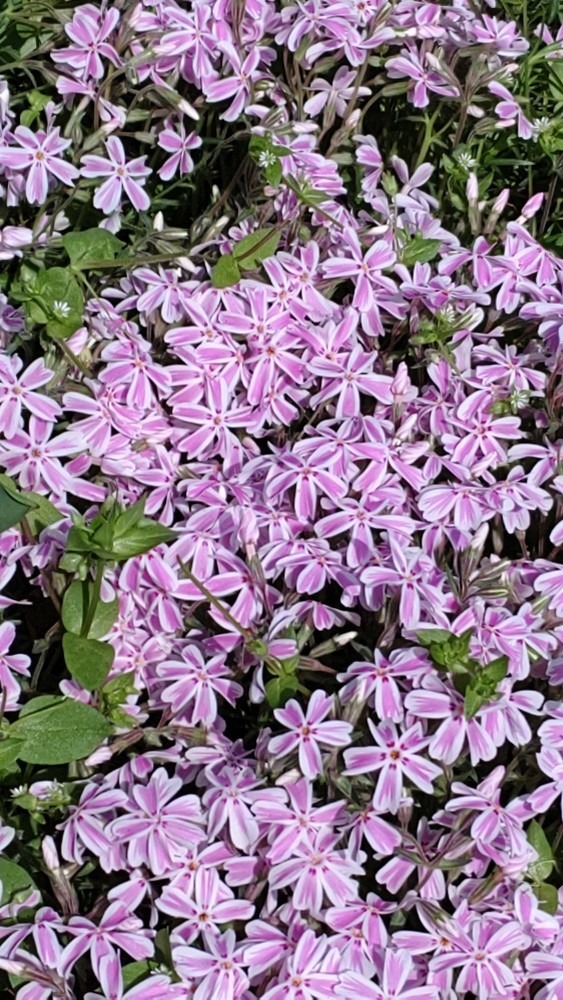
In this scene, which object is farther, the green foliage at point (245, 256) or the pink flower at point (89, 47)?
the pink flower at point (89, 47)

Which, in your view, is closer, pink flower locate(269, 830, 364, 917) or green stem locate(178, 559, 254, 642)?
pink flower locate(269, 830, 364, 917)

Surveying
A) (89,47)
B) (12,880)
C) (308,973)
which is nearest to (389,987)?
(308,973)

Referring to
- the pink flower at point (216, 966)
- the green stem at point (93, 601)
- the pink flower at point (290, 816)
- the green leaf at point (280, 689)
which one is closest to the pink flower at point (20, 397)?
the green stem at point (93, 601)

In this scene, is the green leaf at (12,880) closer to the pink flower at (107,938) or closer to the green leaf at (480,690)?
the pink flower at (107,938)

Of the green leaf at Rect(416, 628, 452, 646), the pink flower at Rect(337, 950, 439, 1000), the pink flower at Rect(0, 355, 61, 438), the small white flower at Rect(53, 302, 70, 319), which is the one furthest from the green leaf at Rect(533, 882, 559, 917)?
the small white flower at Rect(53, 302, 70, 319)

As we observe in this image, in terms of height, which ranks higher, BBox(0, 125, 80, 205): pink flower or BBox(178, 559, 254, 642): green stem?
BBox(0, 125, 80, 205): pink flower

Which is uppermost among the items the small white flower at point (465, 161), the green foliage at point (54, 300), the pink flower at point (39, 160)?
the pink flower at point (39, 160)

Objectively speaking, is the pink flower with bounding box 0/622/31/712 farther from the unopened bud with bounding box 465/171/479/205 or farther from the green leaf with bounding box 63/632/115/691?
the unopened bud with bounding box 465/171/479/205
